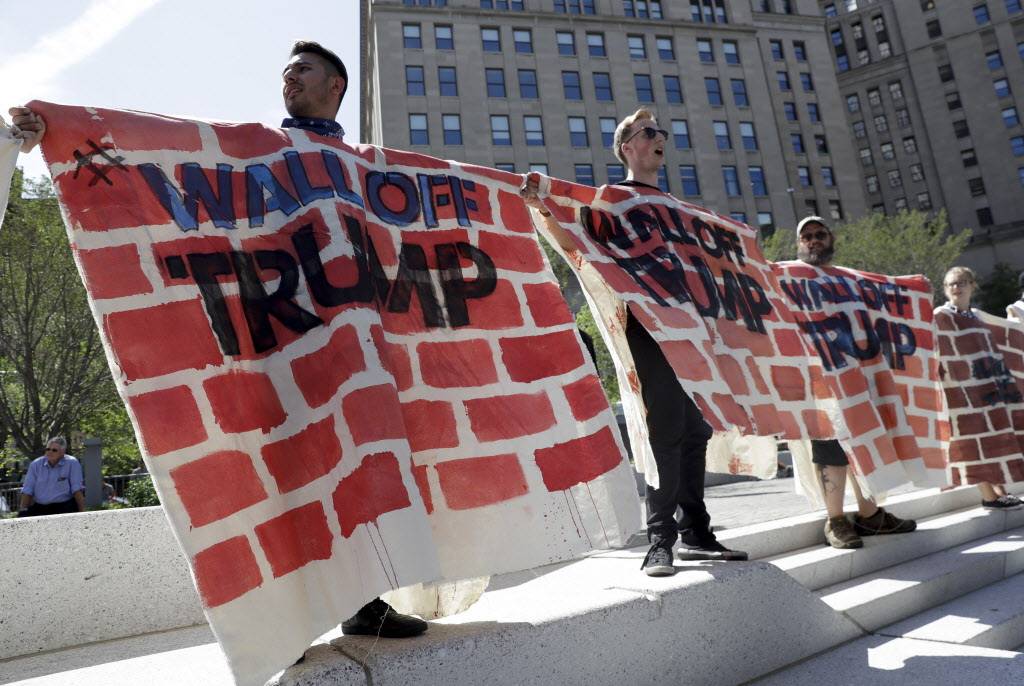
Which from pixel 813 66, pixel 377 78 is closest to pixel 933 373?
pixel 377 78

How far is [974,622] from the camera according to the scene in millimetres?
3428

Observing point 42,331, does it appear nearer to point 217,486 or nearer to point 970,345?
point 217,486

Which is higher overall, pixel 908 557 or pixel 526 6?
pixel 526 6

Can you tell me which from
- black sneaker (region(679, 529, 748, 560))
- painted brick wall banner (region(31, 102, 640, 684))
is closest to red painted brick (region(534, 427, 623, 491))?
painted brick wall banner (region(31, 102, 640, 684))

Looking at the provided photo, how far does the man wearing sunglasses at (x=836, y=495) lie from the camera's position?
4270 millimetres

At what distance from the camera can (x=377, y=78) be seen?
39.2 meters

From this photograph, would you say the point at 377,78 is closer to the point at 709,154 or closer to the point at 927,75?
the point at 709,154

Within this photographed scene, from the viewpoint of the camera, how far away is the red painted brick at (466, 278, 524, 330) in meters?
2.75

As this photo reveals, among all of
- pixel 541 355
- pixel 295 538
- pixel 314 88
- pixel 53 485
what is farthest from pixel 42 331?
pixel 295 538

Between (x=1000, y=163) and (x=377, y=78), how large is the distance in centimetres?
4793

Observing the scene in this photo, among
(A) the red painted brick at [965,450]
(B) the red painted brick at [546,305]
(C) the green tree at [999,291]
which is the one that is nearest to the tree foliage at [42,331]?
(B) the red painted brick at [546,305]

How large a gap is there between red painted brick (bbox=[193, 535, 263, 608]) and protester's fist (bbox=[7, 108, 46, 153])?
130 centimetres

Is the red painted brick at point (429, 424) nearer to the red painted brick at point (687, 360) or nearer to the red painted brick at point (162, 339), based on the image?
the red painted brick at point (162, 339)

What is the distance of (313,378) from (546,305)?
117 centimetres
